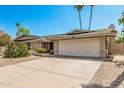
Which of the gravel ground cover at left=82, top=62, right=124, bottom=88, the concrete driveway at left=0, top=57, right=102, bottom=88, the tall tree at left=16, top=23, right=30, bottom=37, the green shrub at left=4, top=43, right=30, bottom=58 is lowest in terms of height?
the concrete driveway at left=0, top=57, right=102, bottom=88

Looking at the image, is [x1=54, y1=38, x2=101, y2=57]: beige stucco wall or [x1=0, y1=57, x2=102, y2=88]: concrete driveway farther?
[x1=54, y1=38, x2=101, y2=57]: beige stucco wall

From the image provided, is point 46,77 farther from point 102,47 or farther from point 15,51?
point 15,51

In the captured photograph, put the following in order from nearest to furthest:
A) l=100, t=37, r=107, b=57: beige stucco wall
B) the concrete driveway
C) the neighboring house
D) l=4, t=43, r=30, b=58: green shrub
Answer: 1. the concrete driveway
2. l=100, t=37, r=107, b=57: beige stucco wall
3. the neighboring house
4. l=4, t=43, r=30, b=58: green shrub

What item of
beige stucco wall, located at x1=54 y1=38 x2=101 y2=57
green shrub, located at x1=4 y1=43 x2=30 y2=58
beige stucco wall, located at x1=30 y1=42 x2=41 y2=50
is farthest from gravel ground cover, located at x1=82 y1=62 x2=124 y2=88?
beige stucco wall, located at x1=30 y1=42 x2=41 y2=50

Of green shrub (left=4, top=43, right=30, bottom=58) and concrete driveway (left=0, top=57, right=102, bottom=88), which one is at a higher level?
green shrub (left=4, top=43, right=30, bottom=58)

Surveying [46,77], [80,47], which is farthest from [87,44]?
[46,77]

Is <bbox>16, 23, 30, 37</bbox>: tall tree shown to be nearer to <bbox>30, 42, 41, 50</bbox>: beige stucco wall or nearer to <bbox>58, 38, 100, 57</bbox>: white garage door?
<bbox>30, 42, 41, 50</bbox>: beige stucco wall

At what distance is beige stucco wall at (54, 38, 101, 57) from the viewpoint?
15023mm

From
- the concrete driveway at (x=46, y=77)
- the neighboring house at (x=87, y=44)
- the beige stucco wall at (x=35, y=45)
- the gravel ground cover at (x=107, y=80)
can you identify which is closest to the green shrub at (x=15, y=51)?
the neighboring house at (x=87, y=44)

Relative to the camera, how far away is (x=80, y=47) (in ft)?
53.6

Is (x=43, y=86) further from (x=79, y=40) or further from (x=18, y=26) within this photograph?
(x=18, y=26)
